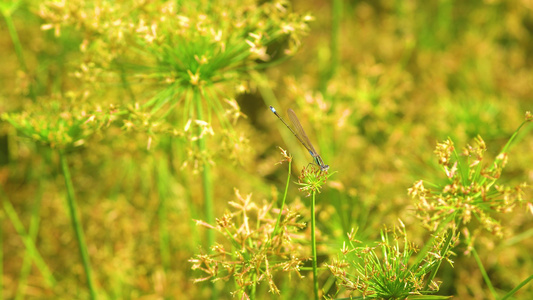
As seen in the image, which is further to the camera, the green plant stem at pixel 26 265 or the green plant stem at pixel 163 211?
the green plant stem at pixel 163 211

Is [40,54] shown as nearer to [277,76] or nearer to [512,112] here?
[277,76]

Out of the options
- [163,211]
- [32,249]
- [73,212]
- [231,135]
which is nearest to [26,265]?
[32,249]

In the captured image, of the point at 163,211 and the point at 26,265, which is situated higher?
the point at 163,211

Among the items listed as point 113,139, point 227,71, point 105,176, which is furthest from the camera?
point 105,176

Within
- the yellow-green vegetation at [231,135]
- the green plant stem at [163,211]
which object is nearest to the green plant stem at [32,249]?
the yellow-green vegetation at [231,135]

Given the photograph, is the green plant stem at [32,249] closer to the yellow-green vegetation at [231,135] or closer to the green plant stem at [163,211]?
the yellow-green vegetation at [231,135]

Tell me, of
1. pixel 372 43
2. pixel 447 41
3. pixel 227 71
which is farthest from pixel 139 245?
pixel 447 41

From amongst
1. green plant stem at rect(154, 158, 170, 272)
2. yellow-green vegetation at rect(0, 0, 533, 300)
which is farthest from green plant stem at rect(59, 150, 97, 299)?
green plant stem at rect(154, 158, 170, 272)

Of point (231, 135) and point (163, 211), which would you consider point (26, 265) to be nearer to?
point (163, 211)
